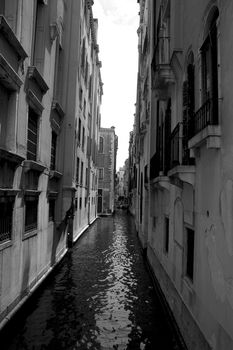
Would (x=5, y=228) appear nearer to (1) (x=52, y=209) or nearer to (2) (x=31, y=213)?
(2) (x=31, y=213)

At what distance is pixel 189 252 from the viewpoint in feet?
22.3

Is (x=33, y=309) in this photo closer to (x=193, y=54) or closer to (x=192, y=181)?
(x=192, y=181)

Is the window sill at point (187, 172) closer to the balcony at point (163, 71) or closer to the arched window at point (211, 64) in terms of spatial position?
the arched window at point (211, 64)

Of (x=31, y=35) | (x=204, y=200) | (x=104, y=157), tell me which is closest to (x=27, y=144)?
(x=31, y=35)

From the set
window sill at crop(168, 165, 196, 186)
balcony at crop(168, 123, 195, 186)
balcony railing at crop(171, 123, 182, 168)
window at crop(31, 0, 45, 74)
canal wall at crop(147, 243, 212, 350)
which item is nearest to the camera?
canal wall at crop(147, 243, 212, 350)

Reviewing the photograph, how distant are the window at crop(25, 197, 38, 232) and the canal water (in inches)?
78.8

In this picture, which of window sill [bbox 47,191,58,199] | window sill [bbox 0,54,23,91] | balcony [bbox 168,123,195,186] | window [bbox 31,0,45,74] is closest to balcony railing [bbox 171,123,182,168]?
balcony [bbox 168,123,195,186]

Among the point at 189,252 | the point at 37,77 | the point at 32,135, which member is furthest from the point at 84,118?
the point at 189,252

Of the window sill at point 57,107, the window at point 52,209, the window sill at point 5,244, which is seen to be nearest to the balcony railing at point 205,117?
the window sill at point 5,244

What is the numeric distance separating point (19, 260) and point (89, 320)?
2.28 metres

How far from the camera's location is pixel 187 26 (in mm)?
7512

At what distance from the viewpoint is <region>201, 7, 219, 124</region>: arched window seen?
4.77m

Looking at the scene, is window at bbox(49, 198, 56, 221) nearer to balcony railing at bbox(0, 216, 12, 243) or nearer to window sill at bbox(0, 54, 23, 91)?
balcony railing at bbox(0, 216, 12, 243)

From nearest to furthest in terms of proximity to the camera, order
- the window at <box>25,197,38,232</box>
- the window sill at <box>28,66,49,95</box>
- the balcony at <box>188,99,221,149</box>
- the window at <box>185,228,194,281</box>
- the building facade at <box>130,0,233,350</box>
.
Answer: the building facade at <box>130,0,233,350</box>, the balcony at <box>188,99,221,149</box>, the window at <box>185,228,194,281</box>, the window sill at <box>28,66,49,95</box>, the window at <box>25,197,38,232</box>
